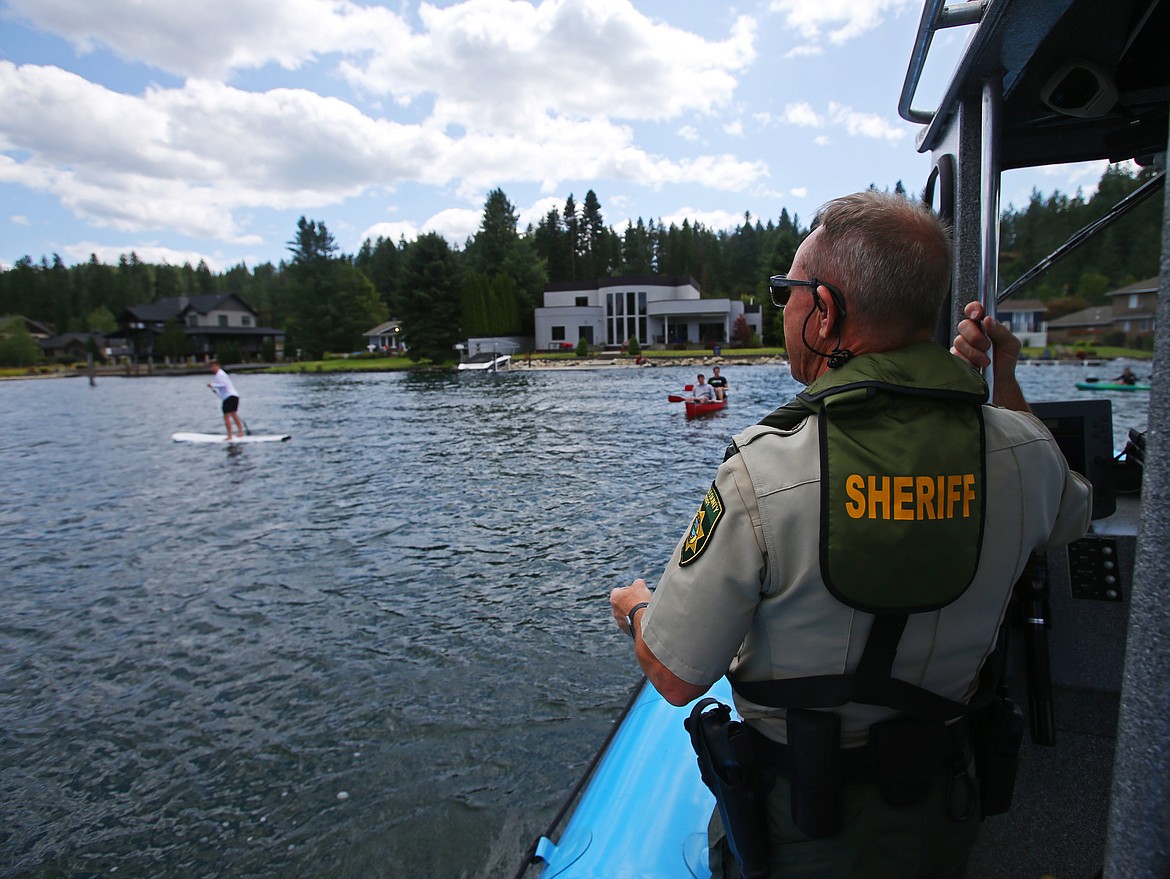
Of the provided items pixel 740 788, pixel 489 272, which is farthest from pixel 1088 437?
pixel 489 272

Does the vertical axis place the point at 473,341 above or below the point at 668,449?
above

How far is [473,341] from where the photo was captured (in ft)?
224

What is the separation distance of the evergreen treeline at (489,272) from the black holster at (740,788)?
227cm

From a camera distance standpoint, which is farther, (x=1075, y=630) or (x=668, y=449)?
(x=668, y=449)

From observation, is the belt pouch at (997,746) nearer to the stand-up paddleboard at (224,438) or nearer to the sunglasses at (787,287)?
the sunglasses at (787,287)

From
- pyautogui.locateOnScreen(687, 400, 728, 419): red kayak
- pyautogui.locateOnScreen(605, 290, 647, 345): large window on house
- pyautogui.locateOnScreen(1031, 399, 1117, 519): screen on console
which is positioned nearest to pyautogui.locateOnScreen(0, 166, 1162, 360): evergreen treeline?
pyautogui.locateOnScreen(1031, 399, 1117, 519): screen on console

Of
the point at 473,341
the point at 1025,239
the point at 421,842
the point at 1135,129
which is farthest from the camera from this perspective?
the point at 473,341

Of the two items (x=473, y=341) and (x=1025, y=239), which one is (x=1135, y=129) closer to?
(x=1025, y=239)

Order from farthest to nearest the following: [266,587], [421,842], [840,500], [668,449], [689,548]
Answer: [668,449]
[266,587]
[421,842]
[689,548]
[840,500]

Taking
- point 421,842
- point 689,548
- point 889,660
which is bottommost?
point 421,842

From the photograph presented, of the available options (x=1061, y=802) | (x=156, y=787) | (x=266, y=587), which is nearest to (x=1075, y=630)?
(x=1061, y=802)

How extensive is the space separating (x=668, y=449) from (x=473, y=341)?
176 ft

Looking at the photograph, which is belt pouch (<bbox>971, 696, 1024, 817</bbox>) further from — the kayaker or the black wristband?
the black wristband

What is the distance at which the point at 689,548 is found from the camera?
138 cm
